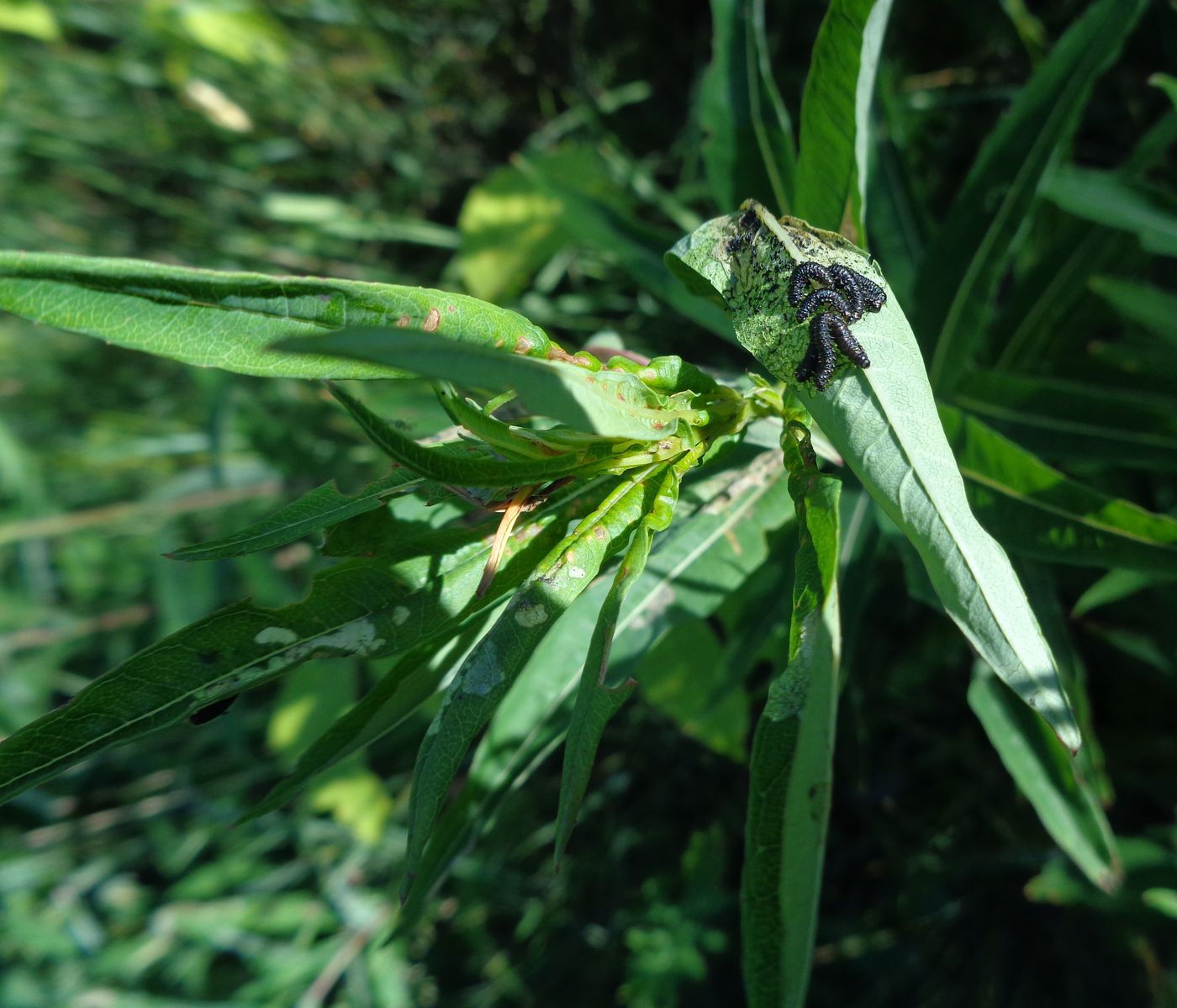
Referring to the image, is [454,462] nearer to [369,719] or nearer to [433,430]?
[369,719]

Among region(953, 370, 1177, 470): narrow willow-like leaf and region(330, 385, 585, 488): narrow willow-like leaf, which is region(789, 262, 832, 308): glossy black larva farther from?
region(953, 370, 1177, 470): narrow willow-like leaf

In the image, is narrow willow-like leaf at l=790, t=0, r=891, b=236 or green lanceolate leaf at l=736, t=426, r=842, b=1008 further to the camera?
narrow willow-like leaf at l=790, t=0, r=891, b=236

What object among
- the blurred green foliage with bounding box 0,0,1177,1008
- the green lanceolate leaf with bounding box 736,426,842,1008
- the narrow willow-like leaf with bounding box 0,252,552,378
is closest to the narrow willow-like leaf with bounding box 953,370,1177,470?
the blurred green foliage with bounding box 0,0,1177,1008

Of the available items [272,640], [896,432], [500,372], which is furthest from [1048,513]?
[272,640]

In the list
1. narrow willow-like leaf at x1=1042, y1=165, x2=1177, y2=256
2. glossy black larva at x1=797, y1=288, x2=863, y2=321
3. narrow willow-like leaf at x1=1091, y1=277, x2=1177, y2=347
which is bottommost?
narrow willow-like leaf at x1=1091, y1=277, x2=1177, y2=347

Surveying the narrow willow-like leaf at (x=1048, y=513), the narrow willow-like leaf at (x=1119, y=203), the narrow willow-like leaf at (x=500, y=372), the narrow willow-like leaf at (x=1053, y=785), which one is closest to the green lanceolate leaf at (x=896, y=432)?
the narrow willow-like leaf at (x=500, y=372)

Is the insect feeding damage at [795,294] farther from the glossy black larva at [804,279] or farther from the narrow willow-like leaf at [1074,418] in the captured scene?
the narrow willow-like leaf at [1074,418]
